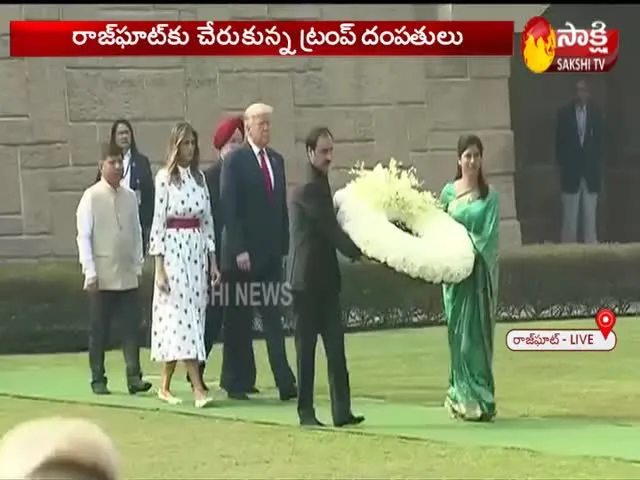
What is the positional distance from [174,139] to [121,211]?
0.69m

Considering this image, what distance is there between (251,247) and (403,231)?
1.32 m

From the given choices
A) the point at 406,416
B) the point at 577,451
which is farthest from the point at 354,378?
the point at 577,451

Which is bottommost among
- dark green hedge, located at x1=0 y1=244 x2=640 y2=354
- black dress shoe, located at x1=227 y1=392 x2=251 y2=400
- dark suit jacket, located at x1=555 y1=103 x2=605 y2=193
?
black dress shoe, located at x1=227 y1=392 x2=251 y2=400

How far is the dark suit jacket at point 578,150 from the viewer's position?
34.2ft

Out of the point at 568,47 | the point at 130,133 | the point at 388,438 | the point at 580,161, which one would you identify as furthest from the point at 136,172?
the point at 580,161

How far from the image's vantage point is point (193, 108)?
9.30m

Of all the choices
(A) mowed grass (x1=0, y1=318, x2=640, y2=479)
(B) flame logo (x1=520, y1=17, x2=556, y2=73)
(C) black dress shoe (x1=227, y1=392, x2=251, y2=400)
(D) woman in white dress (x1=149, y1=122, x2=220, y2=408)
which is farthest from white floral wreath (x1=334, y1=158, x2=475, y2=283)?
(B) flame logo (x1=520, y1=17, x2=556, y2=73)

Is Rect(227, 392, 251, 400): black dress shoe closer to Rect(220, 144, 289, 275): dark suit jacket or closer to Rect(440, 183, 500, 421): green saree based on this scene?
Rect(220, 144, 289, 275): dark suit jacket

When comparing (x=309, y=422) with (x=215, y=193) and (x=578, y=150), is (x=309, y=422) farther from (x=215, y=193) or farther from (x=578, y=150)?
(x=578, y=150)

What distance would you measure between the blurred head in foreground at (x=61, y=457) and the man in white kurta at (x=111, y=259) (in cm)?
690

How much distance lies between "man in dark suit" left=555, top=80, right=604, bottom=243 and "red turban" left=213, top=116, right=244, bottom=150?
8.65 ft

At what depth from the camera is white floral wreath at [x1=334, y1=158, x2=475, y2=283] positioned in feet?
23.5

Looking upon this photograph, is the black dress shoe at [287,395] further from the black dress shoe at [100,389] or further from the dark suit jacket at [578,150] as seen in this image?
the dark suit jacket at [578,150]

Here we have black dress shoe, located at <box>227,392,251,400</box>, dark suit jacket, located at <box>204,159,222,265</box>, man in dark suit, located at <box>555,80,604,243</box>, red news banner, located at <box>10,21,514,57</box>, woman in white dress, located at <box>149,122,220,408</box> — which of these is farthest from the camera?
man in dark suit, located at <box>555,80,604,243</box>
